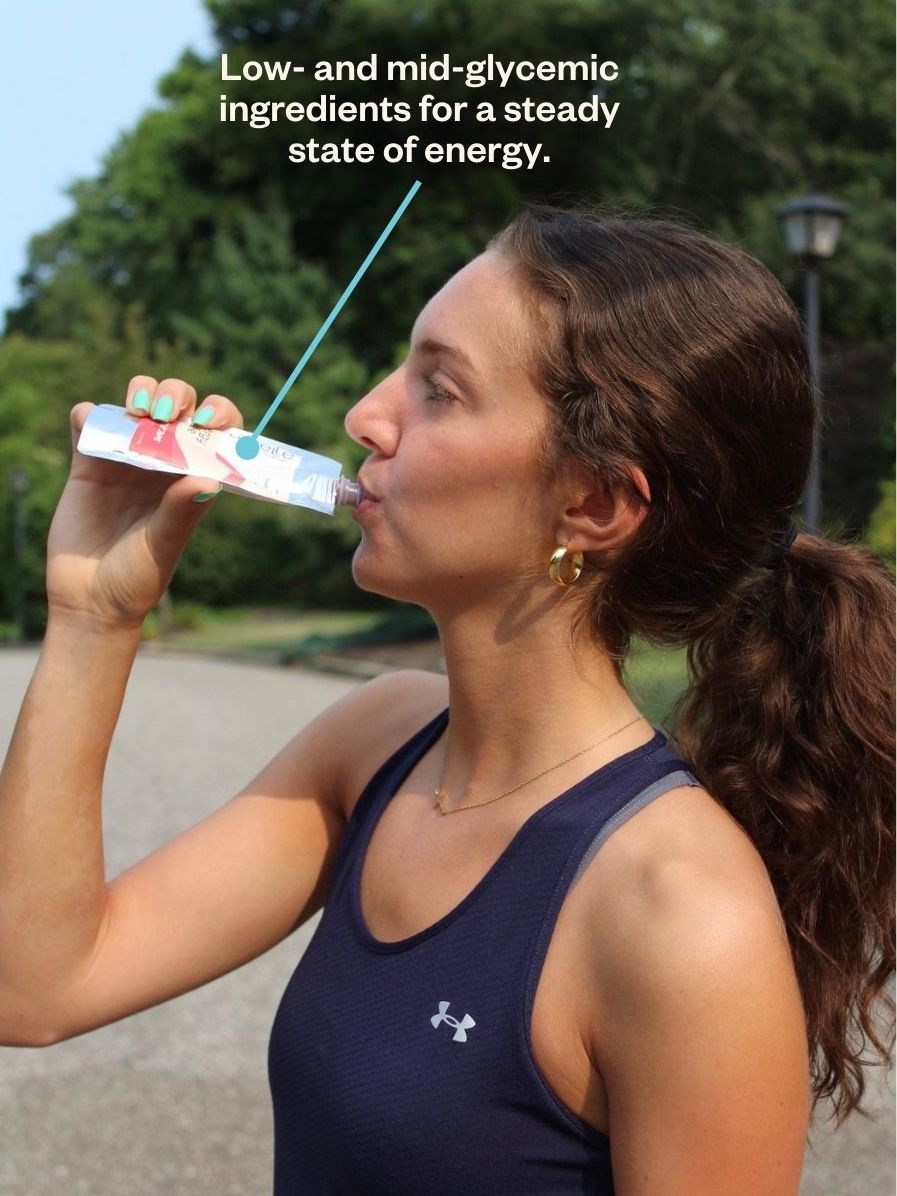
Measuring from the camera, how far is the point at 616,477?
1687 millimetres

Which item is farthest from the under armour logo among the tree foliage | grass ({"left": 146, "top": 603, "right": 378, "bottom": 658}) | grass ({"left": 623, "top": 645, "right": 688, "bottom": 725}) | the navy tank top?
grass ({"left": 146, "top": 603, "right": 378, "bottom": 658})

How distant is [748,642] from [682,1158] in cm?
73

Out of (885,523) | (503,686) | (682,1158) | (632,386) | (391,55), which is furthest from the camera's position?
(391,55)

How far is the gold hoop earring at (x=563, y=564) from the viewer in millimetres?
1734

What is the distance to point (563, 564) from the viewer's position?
68.6 inches

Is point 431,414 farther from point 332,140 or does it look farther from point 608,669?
point 332,140

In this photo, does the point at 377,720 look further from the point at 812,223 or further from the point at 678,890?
the point at 812,223

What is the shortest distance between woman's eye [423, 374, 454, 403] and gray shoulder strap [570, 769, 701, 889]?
0.52m

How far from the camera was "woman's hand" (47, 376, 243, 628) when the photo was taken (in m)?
1.76

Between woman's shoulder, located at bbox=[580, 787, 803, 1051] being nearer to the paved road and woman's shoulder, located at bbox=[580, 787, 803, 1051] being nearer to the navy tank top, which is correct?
the navy tank top

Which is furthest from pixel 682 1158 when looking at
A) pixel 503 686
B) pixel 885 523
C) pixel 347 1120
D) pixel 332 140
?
pixel 332 140

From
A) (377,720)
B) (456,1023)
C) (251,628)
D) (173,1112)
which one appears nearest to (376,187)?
(251,628)

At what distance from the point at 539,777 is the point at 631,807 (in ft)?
0.57

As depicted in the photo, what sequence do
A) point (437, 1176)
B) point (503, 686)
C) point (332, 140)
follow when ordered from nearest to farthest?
point (437, 1176), point (503, 686), point (332, 140)
